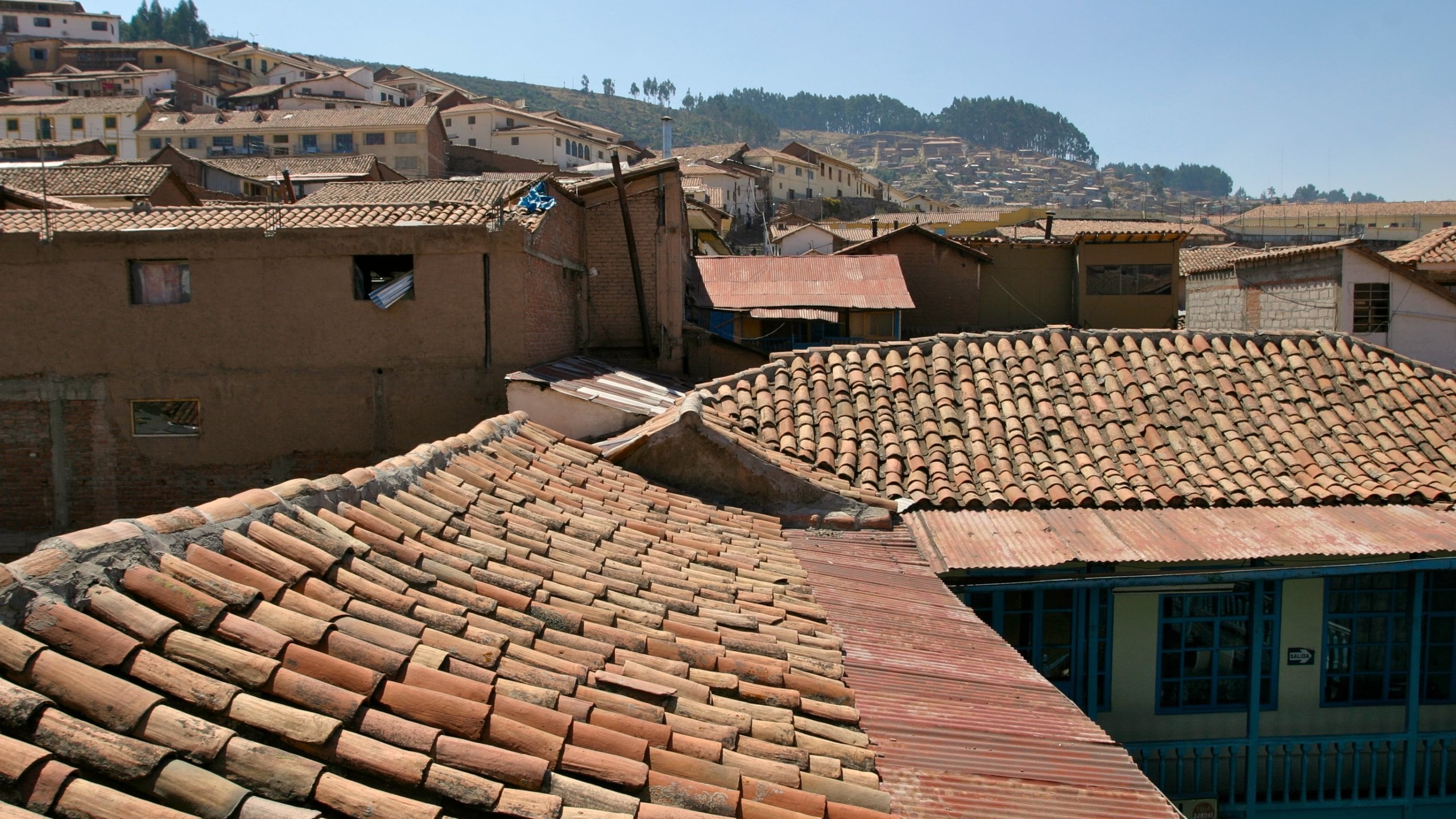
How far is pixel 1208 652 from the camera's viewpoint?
33.3 feet

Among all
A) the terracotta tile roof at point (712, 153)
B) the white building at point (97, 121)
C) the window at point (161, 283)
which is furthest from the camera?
the terracotta tile roof at point (712, 153)

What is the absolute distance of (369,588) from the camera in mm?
4316

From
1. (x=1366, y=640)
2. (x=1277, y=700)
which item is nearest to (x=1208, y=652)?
(x=1277, y=700)

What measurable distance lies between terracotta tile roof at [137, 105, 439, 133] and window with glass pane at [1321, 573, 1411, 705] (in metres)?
60.1

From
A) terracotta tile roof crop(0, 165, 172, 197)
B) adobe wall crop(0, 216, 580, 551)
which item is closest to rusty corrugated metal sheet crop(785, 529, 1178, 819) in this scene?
adobe wall crop(0, 216, 580, 551)

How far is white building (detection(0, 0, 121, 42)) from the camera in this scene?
91.8 metres

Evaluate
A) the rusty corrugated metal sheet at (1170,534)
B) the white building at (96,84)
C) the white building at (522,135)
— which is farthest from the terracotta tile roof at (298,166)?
the rusty corrugated metal sheet at (1170,534)

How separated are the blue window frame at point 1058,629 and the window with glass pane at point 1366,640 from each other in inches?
95.0

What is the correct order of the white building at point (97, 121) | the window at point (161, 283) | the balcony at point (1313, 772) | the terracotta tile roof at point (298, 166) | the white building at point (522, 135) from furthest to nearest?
the white building at point (522, 135) < the white building at point (97, 121) < the terracotta tile roof at point (298, 166) < the window at point (161, 283) < the balcony at point (1313, 772)

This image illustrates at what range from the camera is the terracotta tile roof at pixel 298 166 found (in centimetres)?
4553

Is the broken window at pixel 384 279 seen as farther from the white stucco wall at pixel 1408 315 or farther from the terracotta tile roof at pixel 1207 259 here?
the terracotta tile roof at pixel 1207 259

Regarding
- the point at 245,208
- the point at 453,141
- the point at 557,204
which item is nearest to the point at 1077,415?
the point at 557,204

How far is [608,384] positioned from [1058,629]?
243 inches

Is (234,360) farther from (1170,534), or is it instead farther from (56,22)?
(56,22)
